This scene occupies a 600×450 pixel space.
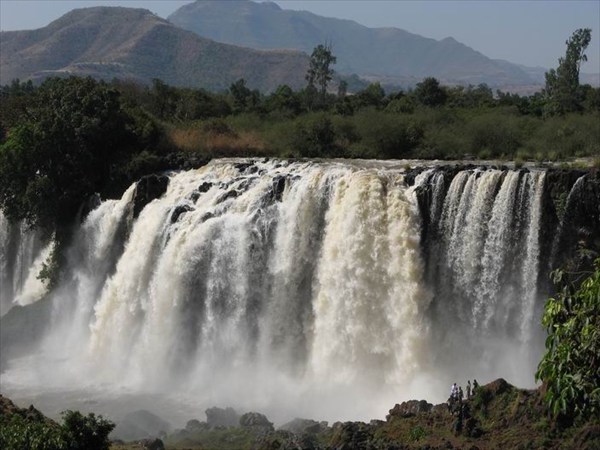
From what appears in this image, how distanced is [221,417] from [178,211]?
27.2 ft

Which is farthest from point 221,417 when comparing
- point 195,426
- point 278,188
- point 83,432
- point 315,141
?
point 315,141

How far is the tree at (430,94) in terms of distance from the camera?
44.8 meters

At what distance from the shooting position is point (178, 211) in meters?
25.9

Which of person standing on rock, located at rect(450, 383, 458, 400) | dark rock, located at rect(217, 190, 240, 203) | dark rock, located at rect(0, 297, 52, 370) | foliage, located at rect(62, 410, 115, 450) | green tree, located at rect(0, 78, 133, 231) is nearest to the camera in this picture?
foliage, located at rect(62, 410, 115, 450)

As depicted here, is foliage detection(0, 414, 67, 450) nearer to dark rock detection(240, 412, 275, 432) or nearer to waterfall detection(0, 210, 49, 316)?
dark rock detection(240, 412, 275, 432)

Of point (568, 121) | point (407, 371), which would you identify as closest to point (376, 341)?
point (407, 371)

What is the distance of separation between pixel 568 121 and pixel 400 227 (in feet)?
48.0

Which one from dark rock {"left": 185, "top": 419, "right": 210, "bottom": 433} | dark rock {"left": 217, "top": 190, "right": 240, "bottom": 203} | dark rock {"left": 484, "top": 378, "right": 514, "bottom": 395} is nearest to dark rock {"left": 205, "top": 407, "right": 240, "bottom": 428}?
dark rock {"left": 185, "top": 419, "right": 210, "bottom": 433}

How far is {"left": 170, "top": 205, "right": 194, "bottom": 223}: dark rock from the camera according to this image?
25.8 meters

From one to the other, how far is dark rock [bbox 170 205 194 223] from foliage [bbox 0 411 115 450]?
11.9 metres

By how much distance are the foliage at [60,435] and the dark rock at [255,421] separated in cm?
511

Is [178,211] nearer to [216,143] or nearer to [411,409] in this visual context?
[216,143]

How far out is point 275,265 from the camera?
23188 mm

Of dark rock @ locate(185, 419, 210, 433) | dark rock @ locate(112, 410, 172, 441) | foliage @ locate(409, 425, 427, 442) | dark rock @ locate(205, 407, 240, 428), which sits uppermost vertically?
foliage @ locate(409, 425, 427, 442)
